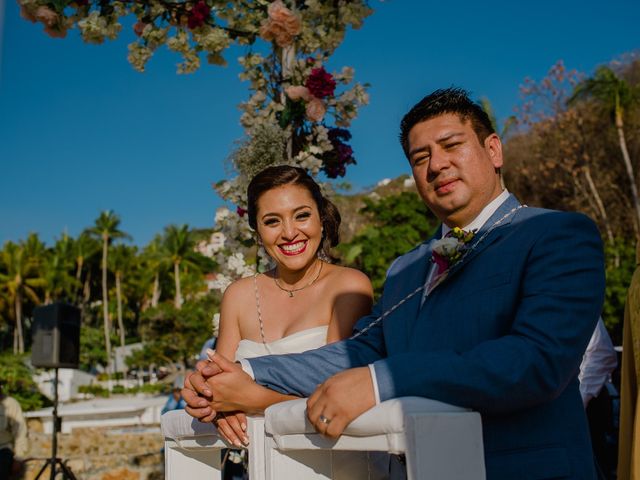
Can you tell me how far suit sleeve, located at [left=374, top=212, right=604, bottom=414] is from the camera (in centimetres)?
137

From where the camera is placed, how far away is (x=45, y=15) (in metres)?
4.57

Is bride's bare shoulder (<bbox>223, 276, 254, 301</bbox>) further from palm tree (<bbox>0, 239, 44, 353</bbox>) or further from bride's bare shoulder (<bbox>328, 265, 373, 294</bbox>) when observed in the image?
palm tree (<bbox>0, 239, 44, 353</bbox>)

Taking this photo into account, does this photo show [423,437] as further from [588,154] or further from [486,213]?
[588,154]

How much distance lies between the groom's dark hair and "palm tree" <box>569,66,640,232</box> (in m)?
24.2

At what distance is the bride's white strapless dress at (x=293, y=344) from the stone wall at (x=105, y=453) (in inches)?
288

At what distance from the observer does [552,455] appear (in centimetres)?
154

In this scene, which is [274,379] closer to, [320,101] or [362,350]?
[362,350]

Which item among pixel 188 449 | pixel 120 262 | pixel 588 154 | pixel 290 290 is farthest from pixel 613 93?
pixel 120 262

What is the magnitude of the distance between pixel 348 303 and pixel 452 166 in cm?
106

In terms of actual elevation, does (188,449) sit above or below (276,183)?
below

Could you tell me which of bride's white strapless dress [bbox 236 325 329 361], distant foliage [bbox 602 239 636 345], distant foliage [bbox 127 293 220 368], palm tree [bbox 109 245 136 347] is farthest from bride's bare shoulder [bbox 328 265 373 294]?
palm tree [bbox 109 245 136 347]

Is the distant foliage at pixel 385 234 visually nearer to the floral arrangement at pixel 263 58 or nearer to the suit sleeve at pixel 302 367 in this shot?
the floral arrangement at pixel 263 58

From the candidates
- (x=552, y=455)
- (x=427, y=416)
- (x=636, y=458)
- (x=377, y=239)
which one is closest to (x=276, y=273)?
(x=636, y=458)

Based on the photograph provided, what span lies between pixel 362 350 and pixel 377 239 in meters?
25.5
